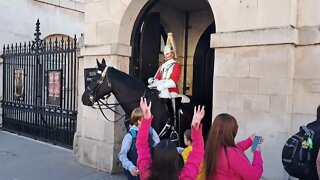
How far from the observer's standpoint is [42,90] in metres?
9.63

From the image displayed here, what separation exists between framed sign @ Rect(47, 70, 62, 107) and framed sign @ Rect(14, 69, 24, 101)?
1.94 m

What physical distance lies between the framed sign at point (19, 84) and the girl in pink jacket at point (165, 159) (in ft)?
29.1

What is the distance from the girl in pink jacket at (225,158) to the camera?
2486mm

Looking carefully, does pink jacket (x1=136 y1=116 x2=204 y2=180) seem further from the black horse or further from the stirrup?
the stirrup

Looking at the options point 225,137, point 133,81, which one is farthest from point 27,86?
point 225,137

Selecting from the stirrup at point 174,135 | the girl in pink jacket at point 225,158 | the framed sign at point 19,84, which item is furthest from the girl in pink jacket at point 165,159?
the framed sign at point 19,84

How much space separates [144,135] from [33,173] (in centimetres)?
450

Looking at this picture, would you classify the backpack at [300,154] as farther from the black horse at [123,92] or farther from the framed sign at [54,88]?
the framed sign at [54,88]

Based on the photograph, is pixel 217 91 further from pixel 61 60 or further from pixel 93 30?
pixel 61 60

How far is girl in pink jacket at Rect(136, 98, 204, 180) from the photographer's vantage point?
2.23m

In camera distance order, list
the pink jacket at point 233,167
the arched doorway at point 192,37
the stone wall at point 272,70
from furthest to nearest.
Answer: the arched doorway at point 192,37
the stone wall at point 272,70
the pink jacket at point 233,167

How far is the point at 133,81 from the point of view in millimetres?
5320

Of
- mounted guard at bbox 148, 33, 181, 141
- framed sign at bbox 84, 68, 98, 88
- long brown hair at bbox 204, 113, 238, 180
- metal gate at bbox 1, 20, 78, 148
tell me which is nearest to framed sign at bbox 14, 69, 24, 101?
metal gate at bbox 1, 20, 78, 148

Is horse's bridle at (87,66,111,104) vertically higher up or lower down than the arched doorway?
lower down
